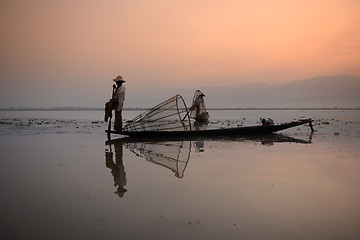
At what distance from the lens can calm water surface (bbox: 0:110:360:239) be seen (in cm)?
305

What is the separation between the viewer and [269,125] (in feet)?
41.1

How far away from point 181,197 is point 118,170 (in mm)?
2246

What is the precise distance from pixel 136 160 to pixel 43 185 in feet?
8.43

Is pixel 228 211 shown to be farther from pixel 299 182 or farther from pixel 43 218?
pixel 43 218

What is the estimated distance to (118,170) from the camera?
5.89 m

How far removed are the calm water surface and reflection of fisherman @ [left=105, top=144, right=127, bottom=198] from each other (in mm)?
21

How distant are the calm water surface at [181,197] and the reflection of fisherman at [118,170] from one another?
0.02m

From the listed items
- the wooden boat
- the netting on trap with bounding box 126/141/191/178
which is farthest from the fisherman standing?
the netting on trap with bounding box 126/141/191/178

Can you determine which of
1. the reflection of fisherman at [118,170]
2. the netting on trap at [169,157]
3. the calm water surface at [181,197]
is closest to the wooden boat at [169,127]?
the netting on trap at [169,157]

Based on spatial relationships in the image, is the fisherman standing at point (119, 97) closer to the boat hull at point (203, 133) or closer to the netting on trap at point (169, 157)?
the boat hull at point (203, 133)

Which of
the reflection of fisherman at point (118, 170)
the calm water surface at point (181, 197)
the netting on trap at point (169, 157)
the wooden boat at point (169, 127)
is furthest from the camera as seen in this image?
the wooden boat at point (169, 127)

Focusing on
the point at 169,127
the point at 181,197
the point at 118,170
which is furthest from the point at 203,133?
the point at 181,197

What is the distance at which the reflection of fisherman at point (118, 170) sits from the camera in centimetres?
452

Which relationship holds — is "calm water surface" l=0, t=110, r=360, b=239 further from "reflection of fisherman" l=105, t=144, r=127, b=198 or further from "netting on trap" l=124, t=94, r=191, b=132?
"netting on trap" l=124, t=94, r=191, b=132
